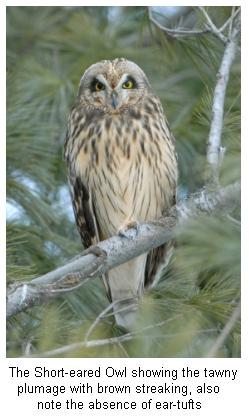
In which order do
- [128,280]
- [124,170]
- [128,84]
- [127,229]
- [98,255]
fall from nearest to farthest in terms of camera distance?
1. [98,255]
2. [127,229]
3. [124,170]
4. [128,84]
5. [128,280]

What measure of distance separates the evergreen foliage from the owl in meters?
0.18

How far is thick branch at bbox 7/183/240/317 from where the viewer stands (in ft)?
7.00

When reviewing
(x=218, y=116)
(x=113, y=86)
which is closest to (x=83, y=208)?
(x=113, y=86)

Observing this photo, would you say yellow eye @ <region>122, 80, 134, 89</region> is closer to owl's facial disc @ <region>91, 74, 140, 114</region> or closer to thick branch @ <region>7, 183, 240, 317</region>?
owl's facial disc @ <region>91, 74, 140, 114</region>

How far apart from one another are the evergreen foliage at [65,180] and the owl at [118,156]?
0.18 m

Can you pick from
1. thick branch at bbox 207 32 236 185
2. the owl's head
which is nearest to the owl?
the owl's head

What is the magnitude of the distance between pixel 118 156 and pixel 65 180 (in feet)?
2.55

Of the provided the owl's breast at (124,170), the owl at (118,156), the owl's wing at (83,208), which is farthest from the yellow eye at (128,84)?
the owl's wing at (83,208)

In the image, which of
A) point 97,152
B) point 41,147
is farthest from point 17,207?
point 97,152

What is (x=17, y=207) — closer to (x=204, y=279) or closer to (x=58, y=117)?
(x=58, y=117)

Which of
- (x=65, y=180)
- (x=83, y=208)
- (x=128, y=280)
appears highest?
(x=65, y=180)

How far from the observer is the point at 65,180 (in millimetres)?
3557

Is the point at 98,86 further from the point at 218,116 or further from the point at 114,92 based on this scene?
the point at 218,116
